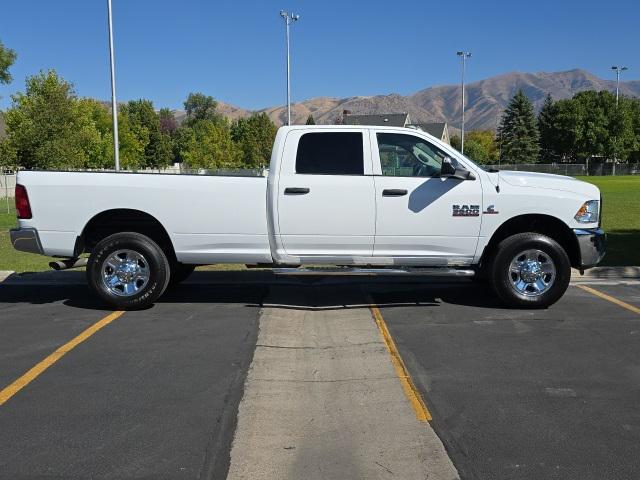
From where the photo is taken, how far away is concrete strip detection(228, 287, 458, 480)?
3.59m

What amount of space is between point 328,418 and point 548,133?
94695mm

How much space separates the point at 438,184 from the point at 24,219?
15.4 ft

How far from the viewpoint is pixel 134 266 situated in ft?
23.8

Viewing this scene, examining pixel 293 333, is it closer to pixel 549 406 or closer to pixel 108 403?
pixel 108 403

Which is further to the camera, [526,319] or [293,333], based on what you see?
[526,319]

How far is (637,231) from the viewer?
548 inches

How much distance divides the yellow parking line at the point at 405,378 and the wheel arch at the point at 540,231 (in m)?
1.66

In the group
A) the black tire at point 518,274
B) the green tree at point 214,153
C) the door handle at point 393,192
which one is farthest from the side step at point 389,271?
the green tree at point 214,153

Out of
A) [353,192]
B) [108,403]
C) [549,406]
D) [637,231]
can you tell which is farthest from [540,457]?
[637,231]

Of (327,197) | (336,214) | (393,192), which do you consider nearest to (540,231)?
(393,192)

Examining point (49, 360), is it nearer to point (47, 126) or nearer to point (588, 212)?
point (588, 212)

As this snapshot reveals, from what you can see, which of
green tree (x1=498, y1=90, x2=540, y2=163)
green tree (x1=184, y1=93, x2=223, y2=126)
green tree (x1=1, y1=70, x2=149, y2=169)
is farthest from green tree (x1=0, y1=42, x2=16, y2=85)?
green tree (x1=184, y1=93, x2=223, y2=126)

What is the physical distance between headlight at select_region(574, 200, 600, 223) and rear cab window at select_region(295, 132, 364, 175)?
251 cm

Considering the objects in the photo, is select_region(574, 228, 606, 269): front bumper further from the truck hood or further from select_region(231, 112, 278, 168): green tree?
select_region(231, 112, 278, 168): green tree
